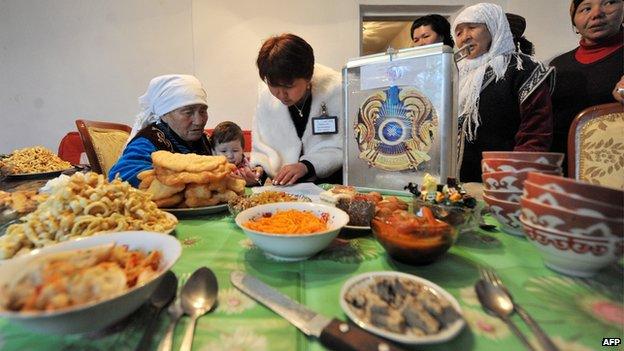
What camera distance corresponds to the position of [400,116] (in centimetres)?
107

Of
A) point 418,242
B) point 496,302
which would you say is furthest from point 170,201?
point 496,302

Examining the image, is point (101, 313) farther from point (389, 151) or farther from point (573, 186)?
point (389, 151)

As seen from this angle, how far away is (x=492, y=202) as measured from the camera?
741 millimetres

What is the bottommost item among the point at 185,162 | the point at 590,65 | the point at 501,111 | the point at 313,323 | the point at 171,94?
Answer: the point at 313,323

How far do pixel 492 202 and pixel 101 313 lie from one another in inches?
31.9

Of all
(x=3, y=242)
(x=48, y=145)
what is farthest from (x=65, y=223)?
(x=48, y=145)

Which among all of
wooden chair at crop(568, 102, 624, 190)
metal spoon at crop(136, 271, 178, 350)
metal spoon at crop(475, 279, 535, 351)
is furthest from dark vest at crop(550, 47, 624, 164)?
metal spoon at crop(136, 271, 178, 350)

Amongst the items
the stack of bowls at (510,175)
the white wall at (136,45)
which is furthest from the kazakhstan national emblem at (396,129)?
the white wall at (136,45)

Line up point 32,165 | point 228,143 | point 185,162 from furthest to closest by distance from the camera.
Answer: point 228,143 < point 32,165 < point 185,162

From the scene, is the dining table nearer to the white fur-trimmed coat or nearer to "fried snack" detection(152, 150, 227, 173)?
"fried snack" detection(152, 150, 227, 173)

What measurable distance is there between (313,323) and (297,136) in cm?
158

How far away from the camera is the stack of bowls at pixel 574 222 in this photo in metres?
0.47

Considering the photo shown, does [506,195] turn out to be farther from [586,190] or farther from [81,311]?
[81,311]

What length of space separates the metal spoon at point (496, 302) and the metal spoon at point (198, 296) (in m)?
0.43
